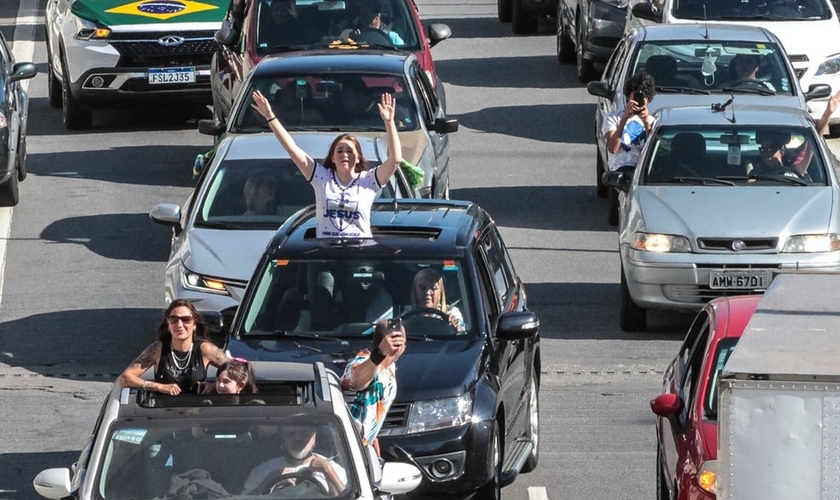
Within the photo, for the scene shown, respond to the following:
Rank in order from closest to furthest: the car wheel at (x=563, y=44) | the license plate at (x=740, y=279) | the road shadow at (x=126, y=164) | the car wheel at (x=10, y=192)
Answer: the license plate at (x=740, y=279)
the car wheel at (x=10, y=192)
the road shadow at (x=126, y=164)
the car wheel at (x=563, y=44)

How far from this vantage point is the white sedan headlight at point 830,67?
21.3m

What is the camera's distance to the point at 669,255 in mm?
14805

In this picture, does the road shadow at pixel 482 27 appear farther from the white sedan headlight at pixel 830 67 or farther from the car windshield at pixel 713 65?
the car windshield at pixel 713 65

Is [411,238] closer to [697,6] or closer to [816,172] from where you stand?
[816,172]

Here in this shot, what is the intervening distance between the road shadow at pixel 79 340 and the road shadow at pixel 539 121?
798 cm

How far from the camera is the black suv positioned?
995cm

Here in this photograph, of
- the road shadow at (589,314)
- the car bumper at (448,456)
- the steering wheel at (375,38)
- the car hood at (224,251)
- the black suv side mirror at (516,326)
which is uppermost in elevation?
A: the black suv side mirror at (516,326)

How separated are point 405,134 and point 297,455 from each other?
8.65 m

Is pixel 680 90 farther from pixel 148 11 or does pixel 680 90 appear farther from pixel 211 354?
pixel 211 354

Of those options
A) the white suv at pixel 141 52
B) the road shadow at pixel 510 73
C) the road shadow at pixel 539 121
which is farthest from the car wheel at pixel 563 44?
the white suv at pixel 141 52

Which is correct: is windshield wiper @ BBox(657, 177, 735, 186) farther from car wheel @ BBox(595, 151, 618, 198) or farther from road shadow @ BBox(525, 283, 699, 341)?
car wheel @ BBox(595, 151, 618, 198)

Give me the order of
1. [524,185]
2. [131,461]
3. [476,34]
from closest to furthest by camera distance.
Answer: [131,461] < [524,185] < [476,34]

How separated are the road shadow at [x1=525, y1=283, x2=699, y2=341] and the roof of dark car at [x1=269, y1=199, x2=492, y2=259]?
3414 mm

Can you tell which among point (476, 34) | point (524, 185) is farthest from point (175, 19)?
point (476, 34)
